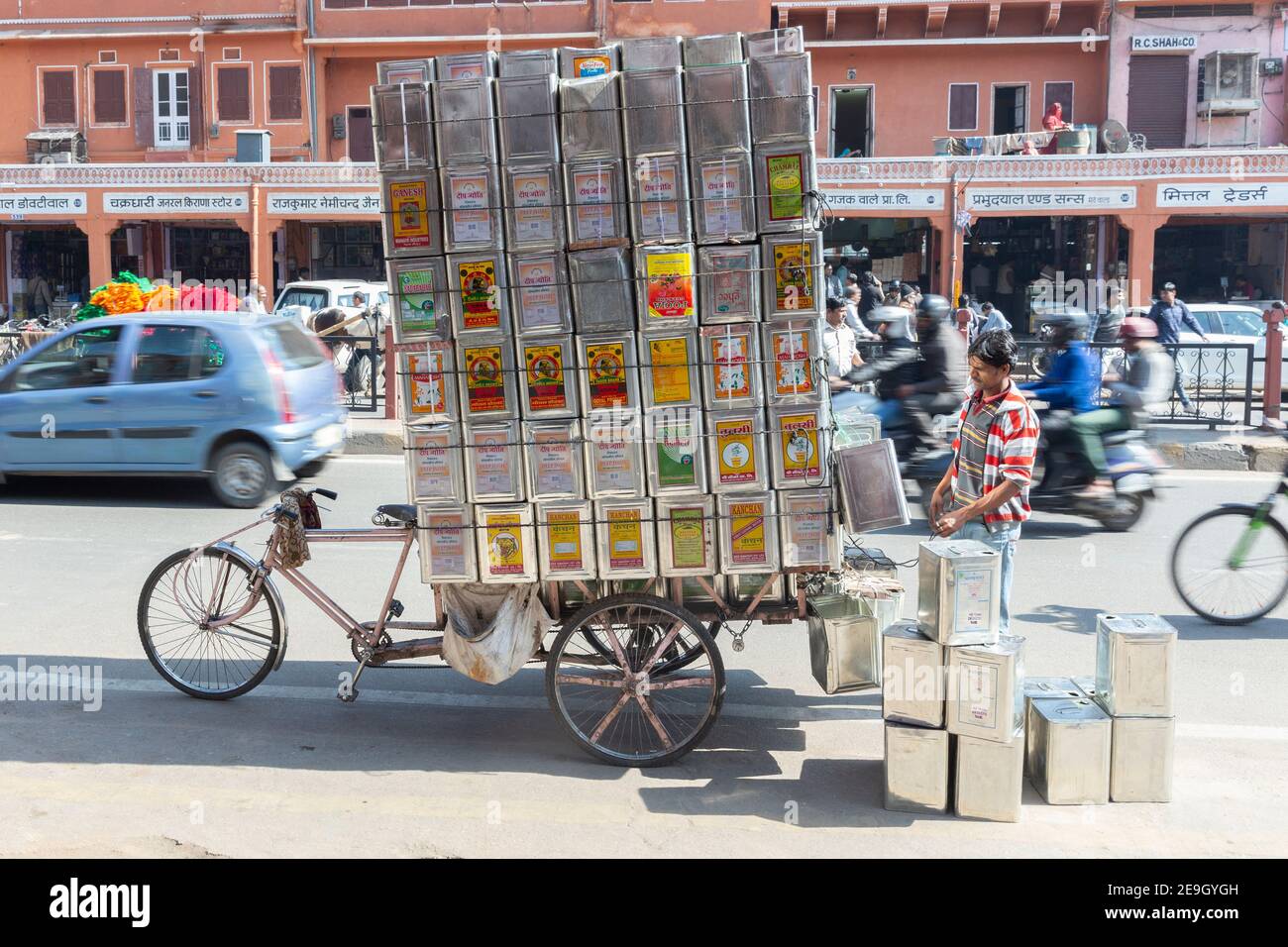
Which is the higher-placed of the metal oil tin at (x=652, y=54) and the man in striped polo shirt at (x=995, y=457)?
the metal oil tin at (x=652, y=54)

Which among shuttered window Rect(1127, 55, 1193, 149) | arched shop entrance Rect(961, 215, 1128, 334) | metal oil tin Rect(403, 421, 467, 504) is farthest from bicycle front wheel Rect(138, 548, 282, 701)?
shuttered window Rect(1127, 55, 1193, 149)

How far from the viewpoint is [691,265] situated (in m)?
4.89

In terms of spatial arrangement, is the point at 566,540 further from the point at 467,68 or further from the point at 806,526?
the point at 467,68

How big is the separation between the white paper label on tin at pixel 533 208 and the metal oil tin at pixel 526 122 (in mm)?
71

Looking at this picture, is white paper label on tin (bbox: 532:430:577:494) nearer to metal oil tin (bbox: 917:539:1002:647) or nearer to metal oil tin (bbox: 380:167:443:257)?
metal oil tin (bbox: 380:167:443:257)

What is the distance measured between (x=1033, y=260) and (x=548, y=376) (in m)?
25.1

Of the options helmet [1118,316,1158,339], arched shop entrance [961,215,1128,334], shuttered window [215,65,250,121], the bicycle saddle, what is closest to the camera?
the bicycle saddle

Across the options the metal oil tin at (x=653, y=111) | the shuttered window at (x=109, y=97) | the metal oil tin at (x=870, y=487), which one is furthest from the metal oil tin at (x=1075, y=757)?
the shuttered window at (x=109, y=97)

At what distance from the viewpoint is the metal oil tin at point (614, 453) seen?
4977 millimetres

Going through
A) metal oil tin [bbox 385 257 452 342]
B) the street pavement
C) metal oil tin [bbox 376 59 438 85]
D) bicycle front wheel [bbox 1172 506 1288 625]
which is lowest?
the street pavement

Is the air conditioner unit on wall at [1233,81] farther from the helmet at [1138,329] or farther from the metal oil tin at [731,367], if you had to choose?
the metal oil tin at [731,367]

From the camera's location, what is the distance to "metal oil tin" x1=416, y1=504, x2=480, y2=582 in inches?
199

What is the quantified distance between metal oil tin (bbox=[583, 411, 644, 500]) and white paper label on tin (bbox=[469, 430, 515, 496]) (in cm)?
32

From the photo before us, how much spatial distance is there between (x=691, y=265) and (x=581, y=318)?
0.47 m
